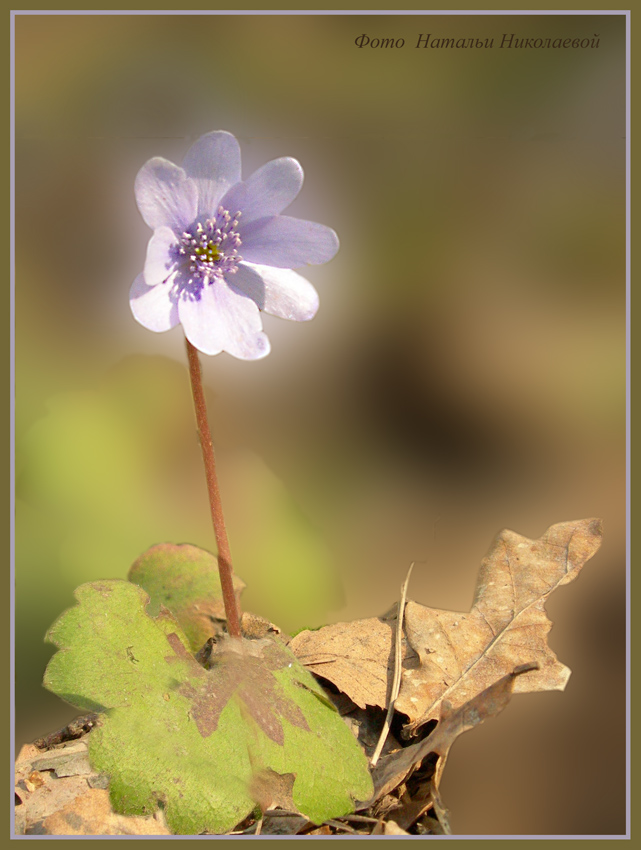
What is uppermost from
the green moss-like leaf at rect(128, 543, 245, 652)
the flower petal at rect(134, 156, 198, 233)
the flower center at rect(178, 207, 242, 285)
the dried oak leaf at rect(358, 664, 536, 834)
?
the flower petal at rect(134, 156, 198, 233)

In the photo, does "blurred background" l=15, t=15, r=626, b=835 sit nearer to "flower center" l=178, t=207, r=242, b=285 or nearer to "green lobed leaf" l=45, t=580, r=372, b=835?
"green lobed leaf" l=45, t=580, r=372, b=835

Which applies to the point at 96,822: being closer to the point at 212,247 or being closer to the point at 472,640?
the point at 472,640

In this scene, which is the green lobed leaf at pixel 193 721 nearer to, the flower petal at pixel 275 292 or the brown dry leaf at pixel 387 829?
the brown dry leaf at pixel 387 829

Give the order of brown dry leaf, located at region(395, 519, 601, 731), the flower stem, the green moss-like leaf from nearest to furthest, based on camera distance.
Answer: the flower stem < brown dry leaf, located at region(395, 519, 601, 731) < the green moss-like leaf

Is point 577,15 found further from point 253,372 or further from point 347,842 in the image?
point 347,842

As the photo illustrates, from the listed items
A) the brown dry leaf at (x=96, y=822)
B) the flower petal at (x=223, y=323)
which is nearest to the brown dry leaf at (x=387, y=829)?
the brown dry leaf at (x=96, y=822)

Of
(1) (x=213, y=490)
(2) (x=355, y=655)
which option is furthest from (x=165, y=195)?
(2) (x=355, y=655)

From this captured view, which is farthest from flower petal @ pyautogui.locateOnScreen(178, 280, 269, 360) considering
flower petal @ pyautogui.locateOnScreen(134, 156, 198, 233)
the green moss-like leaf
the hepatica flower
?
the green moss-like leaf
